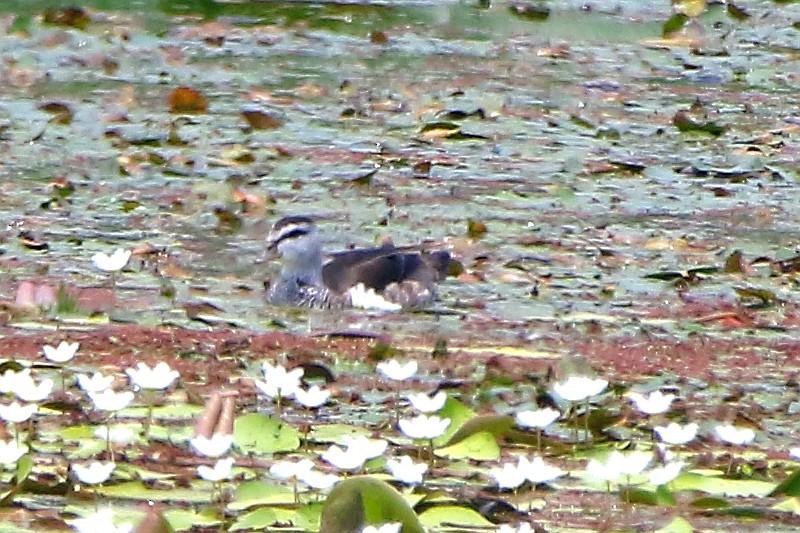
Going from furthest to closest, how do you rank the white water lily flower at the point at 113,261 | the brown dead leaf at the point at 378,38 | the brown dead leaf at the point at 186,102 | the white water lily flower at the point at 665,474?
the brown dead leaf at the point at 378,38, the brown dead leaf at the point at 186,102, the white water lily flower at the point at 113,261, the white water lily flower at the point at 665,474

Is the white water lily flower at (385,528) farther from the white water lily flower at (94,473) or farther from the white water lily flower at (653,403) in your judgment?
the white water lily flower at (653,403)

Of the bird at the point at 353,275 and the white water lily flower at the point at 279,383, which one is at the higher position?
the white water lily flower at the point at 279,383

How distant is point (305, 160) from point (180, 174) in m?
0.63

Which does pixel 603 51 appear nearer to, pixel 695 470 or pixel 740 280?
pixel 740 280

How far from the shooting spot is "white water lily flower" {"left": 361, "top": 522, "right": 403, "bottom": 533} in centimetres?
375

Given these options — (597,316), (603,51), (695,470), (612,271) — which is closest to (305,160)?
(612,271)

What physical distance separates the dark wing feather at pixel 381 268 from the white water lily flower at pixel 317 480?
8.37ft

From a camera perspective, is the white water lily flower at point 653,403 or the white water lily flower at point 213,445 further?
the white water lily flower at point 653,403

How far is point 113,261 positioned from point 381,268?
39.0 inches

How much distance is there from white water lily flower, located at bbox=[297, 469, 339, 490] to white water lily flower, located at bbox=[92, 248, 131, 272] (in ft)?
8.06

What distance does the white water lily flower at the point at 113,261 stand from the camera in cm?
657

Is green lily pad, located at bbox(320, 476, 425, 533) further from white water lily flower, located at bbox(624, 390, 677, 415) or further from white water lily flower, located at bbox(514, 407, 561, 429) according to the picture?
white water lily flower, located at bbox(624, 390, 677, 415)

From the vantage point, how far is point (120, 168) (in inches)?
338

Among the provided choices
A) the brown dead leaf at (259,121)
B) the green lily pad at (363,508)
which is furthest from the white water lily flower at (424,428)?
the brown dead leaf at (259,121)
